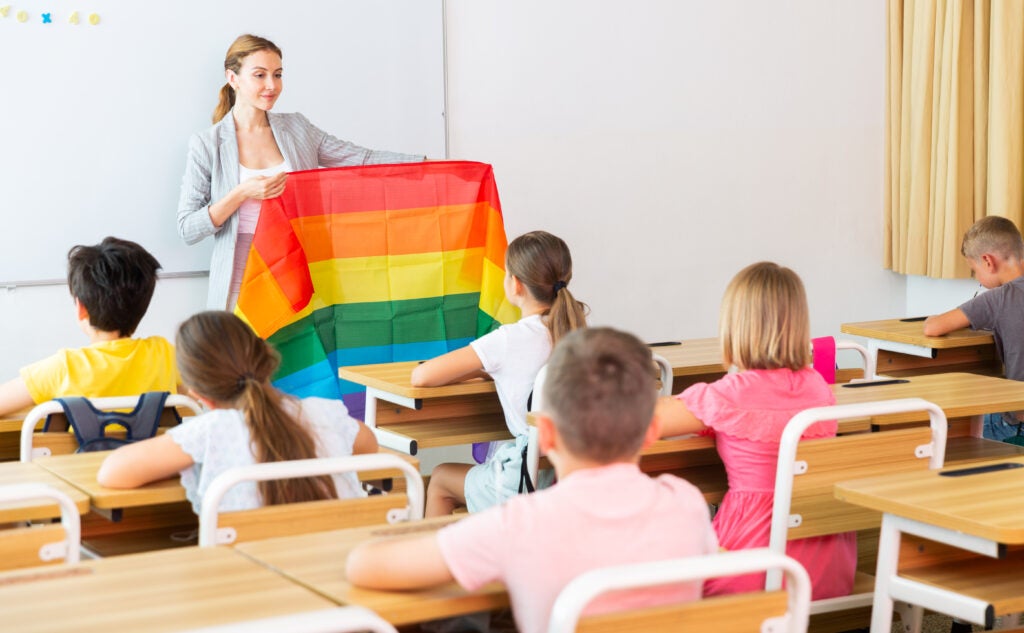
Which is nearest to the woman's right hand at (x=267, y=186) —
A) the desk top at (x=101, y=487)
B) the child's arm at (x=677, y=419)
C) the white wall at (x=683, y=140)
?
the white wall at (x=683, y=140)

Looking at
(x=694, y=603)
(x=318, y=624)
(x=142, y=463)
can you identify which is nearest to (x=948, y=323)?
(x=142, y=463)

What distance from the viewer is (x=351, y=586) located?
1.71 m

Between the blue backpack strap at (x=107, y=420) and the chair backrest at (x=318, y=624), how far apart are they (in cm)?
160

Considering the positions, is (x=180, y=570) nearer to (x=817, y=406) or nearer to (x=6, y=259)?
(x=817, y=406)

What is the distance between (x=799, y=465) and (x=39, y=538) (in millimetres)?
1449

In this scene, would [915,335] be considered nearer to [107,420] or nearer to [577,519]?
[107,420]

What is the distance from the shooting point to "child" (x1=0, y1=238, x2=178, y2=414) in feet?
10.5

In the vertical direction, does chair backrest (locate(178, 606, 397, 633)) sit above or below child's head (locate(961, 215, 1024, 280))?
below

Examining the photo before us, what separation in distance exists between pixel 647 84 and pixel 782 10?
2.91 feet

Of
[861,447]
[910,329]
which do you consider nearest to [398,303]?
[910,329]

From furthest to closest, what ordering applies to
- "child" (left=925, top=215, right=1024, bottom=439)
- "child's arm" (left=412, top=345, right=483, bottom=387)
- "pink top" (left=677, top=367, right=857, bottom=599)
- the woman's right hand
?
"child" (left=925, top=215, right=1024, bottom=439), the woman's right hand, "child's arm" (left=412, top=345, right=483, bottom=387), "pink top" (left=677, top=367, right=857, bottom=599)

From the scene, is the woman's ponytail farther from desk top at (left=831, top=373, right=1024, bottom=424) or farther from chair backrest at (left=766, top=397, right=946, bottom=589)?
chair backrest at (left=766, top=397, right=946, bottom=589)

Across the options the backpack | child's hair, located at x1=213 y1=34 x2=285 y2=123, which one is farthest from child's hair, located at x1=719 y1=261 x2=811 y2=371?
child's hair, located at x1=213 y1=34 x2=285 y2=123

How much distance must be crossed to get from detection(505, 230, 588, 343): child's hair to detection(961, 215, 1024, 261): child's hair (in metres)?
1.89
